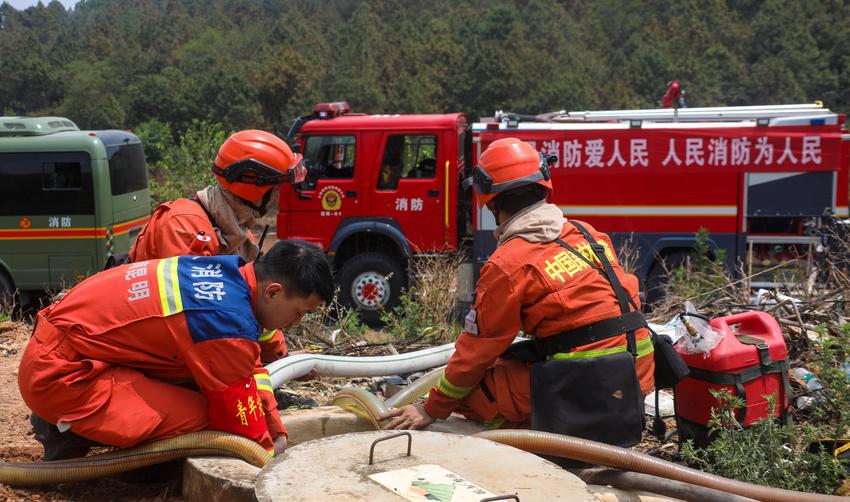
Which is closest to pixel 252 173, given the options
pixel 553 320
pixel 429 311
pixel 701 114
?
pixel 553 320

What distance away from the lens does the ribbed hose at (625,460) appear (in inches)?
127

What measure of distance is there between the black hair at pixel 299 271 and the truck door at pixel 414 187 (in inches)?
261

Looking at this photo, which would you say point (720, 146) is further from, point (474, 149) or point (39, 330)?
point (39, 330)

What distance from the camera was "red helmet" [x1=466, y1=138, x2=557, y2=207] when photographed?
11.8 feet

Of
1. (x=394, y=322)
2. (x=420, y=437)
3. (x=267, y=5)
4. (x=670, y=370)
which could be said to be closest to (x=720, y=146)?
(x=394, y=322)

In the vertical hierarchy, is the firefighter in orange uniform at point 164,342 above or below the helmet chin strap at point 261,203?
below

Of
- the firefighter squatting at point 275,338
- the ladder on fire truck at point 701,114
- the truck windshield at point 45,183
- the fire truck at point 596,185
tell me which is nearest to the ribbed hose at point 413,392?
the firefighter squatting at point 275,338

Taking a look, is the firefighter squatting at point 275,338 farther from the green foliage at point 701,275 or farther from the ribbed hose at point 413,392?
the green foliage at point 701,275

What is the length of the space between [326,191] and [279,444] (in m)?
6.77

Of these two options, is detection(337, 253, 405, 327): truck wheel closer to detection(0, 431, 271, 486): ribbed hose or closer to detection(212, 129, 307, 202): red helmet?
detection(212, 129, 307, 202): red helmet

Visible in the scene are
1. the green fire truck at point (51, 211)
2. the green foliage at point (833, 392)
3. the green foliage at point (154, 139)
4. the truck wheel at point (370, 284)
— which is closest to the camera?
the green foliage at point (833, 392)

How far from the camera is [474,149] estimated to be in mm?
9594

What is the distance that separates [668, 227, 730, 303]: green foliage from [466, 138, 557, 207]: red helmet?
2.54 metres

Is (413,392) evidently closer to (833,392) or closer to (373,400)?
(373,400)
